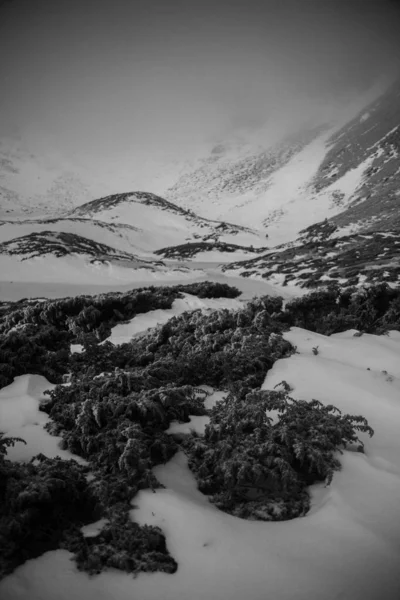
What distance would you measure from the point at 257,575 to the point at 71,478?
91.0 inches

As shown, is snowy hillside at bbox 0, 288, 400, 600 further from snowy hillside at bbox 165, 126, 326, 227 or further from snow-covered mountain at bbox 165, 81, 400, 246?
snowy hillside at bbox 165, 126, 326, 227

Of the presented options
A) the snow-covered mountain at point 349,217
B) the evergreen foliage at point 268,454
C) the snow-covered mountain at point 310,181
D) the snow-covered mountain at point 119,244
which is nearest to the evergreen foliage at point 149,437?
the evergreen foliage at point 268,454

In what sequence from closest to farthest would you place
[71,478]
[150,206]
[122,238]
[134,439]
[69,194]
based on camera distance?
1. [71,478]
2. [134,439]
3. [122,238]
4. [150,206]
5. [69,194]

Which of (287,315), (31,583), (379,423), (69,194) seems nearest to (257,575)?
(31,583)

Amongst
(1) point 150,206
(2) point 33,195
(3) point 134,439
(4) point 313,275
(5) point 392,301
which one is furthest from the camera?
(2) point 33,195

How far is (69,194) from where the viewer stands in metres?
173

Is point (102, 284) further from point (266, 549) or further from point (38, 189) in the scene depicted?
point (38, 189)

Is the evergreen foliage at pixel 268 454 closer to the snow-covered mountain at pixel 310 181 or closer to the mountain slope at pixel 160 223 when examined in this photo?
the snow-covered mountain at pixel 310 181

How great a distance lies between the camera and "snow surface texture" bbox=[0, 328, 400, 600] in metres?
3.08

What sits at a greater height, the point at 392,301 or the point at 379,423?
the point at 392,301

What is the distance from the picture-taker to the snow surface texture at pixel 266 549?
3.08 metres

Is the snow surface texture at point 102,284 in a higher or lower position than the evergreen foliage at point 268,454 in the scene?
higher

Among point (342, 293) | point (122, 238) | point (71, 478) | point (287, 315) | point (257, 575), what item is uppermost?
point (122, 238)

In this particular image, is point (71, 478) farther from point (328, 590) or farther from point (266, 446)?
point (328, 590)
